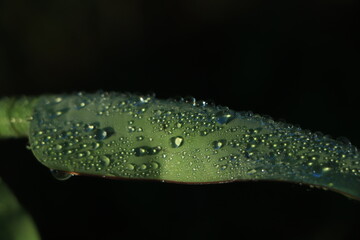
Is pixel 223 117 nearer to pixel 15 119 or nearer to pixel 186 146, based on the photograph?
pixel 186 146

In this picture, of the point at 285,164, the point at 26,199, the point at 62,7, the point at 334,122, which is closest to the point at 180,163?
the point at 285,164

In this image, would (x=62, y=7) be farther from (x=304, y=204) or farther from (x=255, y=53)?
(x=304, y=204)

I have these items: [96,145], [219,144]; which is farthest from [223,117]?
[96,145]

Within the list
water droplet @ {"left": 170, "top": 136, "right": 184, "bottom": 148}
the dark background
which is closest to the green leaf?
water droplet @ {"left": 170, "top": 136, "right": 184, "bottom": 148}

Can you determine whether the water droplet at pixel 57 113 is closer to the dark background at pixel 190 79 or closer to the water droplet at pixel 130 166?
the water droplet at pixel 130 166

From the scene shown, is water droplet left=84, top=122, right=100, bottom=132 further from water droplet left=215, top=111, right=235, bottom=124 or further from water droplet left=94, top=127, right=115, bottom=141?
water droplet left=215, top=111, right=235, bottom=124

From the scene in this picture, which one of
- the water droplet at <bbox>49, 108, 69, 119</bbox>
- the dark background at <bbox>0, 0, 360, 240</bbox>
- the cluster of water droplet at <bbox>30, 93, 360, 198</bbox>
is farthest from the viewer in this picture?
the dark background at <bbox>0, 0, 360, 240</bbox>
